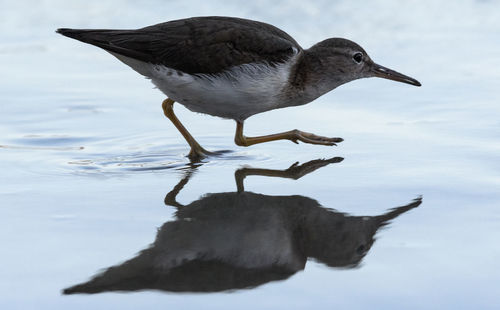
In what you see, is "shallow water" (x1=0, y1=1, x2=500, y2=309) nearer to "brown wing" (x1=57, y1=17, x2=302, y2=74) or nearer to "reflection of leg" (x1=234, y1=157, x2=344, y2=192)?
"reflection of leg" (x1=234, y1=157, x2=344, y2=192)

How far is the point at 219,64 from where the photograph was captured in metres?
7.05

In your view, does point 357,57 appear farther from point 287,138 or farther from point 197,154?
point 197,154

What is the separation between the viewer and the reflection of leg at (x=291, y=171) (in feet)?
21.3

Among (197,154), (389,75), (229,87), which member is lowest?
(197,154)

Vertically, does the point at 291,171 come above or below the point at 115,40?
below

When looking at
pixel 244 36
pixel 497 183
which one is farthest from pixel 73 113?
pixel 497 183

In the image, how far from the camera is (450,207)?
18.6 feet

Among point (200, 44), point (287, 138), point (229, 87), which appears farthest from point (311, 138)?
point (200, 44)

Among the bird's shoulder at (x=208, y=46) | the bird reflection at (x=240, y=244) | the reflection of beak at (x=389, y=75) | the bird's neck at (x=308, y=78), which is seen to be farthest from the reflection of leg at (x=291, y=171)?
the reflection of beak at (x=389, y=75)

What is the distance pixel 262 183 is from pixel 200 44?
4.88 ft

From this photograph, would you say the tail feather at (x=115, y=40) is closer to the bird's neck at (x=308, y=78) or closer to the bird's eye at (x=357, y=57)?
the bird's neck at (x=308, y=78)

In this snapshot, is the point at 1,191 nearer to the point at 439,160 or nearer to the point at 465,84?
the point at 439,160

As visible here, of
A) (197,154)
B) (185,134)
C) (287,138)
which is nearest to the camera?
(197,154)

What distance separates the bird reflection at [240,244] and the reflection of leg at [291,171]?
1.66ft
